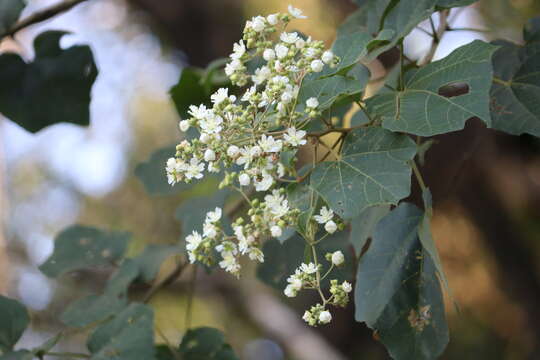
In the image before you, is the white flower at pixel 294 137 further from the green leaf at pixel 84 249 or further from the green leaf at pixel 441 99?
the green leaf at pixel 84 249

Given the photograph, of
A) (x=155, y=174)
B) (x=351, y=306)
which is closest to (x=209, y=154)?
(x=155, y=174)

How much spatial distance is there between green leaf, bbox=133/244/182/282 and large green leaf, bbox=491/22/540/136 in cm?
80

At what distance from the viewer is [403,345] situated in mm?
867

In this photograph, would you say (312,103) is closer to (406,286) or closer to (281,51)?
(281,51)

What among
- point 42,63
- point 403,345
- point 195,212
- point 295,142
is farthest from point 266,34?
point 42,63

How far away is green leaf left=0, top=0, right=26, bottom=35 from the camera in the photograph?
133 centimetres

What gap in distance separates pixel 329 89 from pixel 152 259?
31.7 inches

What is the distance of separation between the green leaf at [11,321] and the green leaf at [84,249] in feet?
1.03

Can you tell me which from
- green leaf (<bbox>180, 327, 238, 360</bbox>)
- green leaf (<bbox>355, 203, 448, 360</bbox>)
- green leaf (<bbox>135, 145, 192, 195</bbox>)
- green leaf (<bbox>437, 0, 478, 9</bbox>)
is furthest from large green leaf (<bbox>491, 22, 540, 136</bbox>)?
green leaf (<bbox>135, 145, 192, 195</bbox>)

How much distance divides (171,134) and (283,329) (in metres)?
Result: 1.92

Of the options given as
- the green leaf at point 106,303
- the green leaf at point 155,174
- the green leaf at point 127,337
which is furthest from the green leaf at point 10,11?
the green leaf at point 127,337

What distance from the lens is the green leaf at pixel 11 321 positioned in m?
1.13

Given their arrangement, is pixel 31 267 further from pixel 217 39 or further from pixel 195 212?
pixel 195 212

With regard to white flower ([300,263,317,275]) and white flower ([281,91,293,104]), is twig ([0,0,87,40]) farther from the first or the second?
white flower ([300,263,317,275])
